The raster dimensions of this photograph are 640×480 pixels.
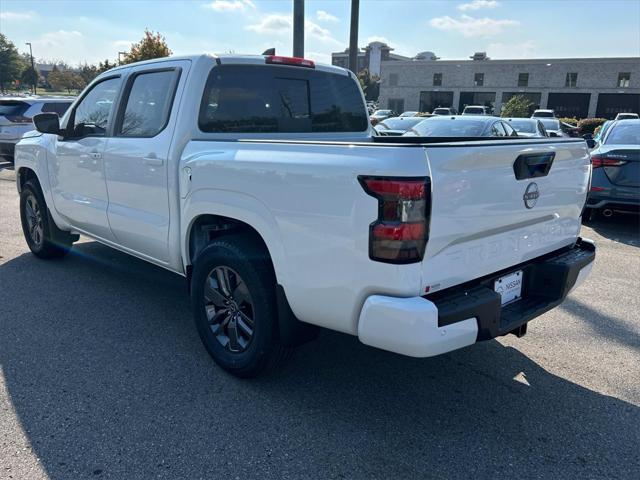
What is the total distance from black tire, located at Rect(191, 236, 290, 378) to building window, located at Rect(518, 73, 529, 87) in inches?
2525

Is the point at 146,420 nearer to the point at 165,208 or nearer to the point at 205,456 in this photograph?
the point at 205,456

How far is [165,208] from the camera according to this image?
3.64 m

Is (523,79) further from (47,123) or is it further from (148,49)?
(47,123)

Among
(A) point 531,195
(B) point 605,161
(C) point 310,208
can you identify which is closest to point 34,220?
(C) point 310,208

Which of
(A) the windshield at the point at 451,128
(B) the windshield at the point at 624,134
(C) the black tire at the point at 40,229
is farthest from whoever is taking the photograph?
(A) the windshield at the point at 451,128

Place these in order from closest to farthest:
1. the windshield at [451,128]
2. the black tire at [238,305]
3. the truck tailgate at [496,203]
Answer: the truck tailgate at [496,203] < the black tire at [238,305] < the windshield at [451,128]

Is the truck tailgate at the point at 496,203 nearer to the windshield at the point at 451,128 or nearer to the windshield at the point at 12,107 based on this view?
the windshield at the point at 451,128

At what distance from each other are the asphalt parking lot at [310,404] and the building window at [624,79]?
61.1m

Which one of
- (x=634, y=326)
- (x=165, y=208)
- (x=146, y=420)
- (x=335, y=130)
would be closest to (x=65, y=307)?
(x=165, y=208)

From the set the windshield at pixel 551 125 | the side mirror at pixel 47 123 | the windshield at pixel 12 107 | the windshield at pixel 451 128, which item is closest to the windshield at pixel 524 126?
the windshield at pixel 451 128

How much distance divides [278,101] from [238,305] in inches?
65.6

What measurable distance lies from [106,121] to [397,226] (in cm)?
311

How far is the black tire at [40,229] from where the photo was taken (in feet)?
18.0

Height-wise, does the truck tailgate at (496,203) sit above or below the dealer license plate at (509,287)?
above
